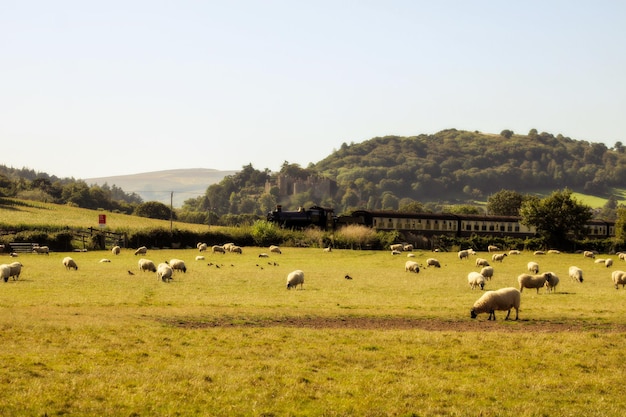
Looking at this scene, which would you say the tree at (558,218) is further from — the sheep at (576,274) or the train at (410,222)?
the sheep at (576,274)

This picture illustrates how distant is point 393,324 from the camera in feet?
85.3

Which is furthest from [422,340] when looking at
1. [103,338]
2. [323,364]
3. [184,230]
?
[184,230]

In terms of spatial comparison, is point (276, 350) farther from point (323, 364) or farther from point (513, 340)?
point (513, 340)

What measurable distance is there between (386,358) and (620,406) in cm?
632

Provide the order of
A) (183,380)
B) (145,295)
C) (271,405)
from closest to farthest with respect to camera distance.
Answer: (271,405) < (183,380) < (145,295)

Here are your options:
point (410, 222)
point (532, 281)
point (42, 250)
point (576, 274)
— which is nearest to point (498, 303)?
point (532, 281)

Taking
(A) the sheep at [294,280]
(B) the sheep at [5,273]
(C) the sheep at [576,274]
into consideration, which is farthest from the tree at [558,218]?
(B) the sheep at [5,273]

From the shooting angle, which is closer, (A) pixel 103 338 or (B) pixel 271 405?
(B) pixel 271 405

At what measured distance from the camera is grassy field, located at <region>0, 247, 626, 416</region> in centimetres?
1488

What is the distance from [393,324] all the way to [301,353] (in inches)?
271

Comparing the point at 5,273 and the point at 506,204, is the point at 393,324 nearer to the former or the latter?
the point at 5,273

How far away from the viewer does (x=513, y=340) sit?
2227 centimetres

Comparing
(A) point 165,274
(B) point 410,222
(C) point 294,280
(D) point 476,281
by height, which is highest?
(B) point 410,222

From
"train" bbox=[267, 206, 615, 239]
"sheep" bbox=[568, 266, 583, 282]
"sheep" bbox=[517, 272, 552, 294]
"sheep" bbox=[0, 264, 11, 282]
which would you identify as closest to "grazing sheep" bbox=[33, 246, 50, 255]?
"sheep" bbox=[0, 264, 11, 282]
